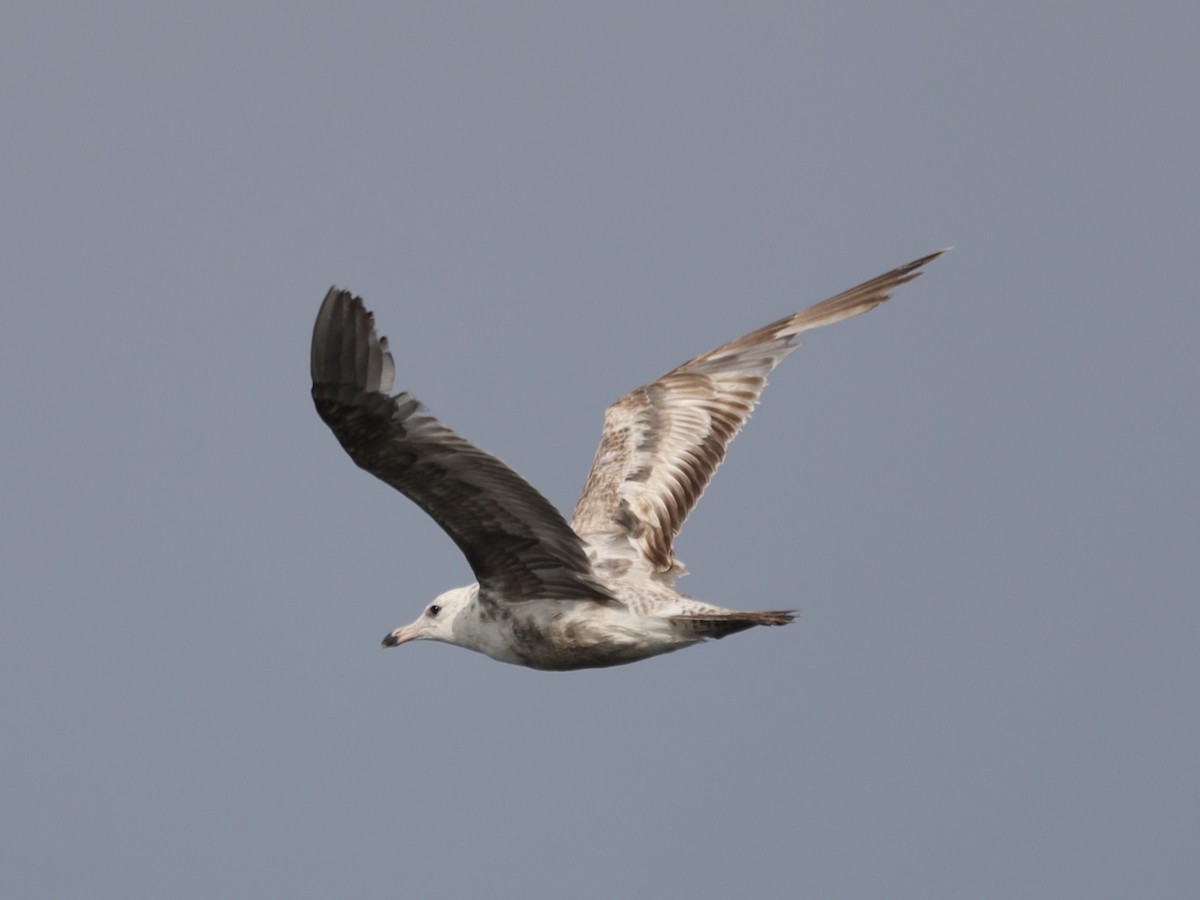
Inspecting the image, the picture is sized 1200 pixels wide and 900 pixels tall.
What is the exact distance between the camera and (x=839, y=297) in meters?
18.3

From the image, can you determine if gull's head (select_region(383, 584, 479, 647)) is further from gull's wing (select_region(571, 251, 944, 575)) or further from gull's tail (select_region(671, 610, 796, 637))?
gull's tail (select_region(671, 610, 796, 637))

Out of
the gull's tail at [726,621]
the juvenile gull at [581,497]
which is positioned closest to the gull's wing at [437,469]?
the juvenile gull at [581,497]

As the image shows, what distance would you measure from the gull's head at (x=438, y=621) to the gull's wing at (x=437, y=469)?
2.76 ft

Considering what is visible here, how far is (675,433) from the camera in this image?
56.2 feet

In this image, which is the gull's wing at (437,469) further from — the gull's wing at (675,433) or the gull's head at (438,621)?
the gull's wing at (675,433)

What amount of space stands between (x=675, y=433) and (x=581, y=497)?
1.17 metres

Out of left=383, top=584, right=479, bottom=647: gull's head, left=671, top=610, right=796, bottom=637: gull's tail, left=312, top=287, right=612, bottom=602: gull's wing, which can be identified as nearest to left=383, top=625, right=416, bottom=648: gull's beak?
left=383, top=584, right=479, bottom=647: gull's head

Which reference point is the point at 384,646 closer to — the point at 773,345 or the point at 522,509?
the point at 522,509

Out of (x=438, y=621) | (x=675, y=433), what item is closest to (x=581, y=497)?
(x=675, y=433)

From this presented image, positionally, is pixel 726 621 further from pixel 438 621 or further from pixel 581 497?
pixel 581 497

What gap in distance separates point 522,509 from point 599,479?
12.8ft

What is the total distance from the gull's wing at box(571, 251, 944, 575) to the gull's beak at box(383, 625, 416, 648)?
1.66 m

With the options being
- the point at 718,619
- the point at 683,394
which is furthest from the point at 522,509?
the point at 683,394

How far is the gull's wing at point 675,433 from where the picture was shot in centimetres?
1578
